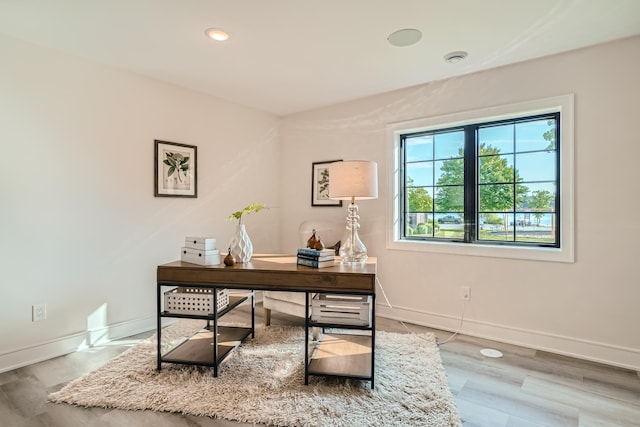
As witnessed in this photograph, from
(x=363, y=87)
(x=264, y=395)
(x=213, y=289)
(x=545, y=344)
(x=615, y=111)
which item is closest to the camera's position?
(x=264, y=395)

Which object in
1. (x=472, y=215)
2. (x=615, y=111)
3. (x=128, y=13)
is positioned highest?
(x=128, y=13)

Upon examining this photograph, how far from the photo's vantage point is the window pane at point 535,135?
9.37ft

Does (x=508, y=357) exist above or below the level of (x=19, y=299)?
below

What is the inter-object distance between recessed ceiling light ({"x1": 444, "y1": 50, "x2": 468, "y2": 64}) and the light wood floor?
2.41m

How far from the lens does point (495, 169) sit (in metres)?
3.11

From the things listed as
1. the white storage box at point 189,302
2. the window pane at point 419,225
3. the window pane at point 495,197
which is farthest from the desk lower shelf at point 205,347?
the window pane at point 495,197

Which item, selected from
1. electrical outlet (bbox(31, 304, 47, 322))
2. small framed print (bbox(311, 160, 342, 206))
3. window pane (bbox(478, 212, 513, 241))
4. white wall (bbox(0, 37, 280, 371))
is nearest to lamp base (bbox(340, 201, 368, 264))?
window pane (bbox(478, 212, 513, 241))

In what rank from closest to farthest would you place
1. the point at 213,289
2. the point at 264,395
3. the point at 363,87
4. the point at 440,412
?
the point at 440,412
the point at 264,395
the point at 213,289
the point at 363,87

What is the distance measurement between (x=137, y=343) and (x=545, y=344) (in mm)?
3405

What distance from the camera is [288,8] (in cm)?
211

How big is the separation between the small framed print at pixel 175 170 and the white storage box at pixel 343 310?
2.07 meters

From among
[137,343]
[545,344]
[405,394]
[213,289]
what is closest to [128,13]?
[213,289]

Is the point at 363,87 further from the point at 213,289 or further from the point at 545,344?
the point at 545,344

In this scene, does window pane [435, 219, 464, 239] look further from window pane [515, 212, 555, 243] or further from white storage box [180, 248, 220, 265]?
white storage box [180, 248, 220, 265]
